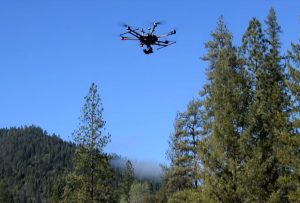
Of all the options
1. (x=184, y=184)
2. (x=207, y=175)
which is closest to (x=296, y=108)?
(x=207, y=175)

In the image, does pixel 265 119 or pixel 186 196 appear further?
pixel 186 196

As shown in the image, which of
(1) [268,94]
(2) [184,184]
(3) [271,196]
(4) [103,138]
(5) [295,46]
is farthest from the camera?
(4) [103,138]

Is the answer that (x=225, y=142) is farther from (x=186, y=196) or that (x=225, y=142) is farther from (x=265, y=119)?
(x=186, y=196)

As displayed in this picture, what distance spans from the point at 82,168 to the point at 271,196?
2334 cm

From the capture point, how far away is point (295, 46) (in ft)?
105

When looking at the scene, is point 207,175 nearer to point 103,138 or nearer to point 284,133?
point 284,133

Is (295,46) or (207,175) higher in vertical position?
(295,46)

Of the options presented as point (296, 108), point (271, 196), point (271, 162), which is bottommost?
point (271, 196)

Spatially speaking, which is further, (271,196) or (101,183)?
(101,183)

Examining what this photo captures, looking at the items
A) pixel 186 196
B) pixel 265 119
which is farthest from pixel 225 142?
pixel 186 196

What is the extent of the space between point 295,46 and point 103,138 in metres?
23.2

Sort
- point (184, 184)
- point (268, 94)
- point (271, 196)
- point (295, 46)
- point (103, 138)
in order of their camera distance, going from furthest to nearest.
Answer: point (103, 138), point (184, 184), point (268, 94), point (295, 46), point (271, 196)

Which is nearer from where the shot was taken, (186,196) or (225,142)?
(225,142)

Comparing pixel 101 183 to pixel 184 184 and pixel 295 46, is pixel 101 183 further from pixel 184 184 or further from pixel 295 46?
pixel 295 46
